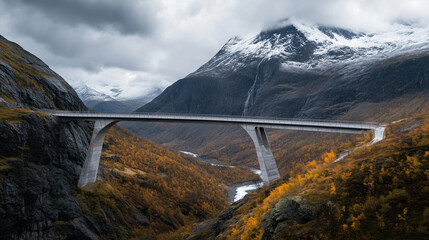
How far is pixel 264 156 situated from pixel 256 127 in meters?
5.83

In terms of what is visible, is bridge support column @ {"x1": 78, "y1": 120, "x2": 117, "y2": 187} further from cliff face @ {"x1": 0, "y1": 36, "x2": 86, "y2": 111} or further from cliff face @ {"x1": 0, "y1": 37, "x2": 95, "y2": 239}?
cliff face @ {"x1": 0, "y1": 36, "x2": 86, "y2": 111}

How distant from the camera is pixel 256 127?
50.0 meters

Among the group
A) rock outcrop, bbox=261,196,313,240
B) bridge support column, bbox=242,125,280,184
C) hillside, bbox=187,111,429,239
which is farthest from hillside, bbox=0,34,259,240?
rock outcrop, bbox=261,196,313,240

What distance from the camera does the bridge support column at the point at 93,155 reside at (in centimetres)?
5644

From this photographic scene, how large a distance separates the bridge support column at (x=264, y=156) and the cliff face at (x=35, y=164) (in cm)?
3517

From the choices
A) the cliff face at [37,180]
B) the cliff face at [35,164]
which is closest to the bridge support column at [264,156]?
the cliff face at [35,164]

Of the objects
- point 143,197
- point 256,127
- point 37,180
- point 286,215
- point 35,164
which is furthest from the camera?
point 143,197

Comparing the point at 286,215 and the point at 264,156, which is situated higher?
the point at 286,215

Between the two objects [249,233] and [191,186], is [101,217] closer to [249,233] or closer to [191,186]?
[249,233]

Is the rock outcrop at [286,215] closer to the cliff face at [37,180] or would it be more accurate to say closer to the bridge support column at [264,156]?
the bridge support column at [264,156]

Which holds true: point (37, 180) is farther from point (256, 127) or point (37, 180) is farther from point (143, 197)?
point (256, 127)

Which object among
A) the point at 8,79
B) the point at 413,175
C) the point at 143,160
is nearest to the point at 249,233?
the point at 413,175

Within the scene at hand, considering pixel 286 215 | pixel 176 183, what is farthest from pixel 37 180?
pixel 176 183

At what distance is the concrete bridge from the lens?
40.7 metres
